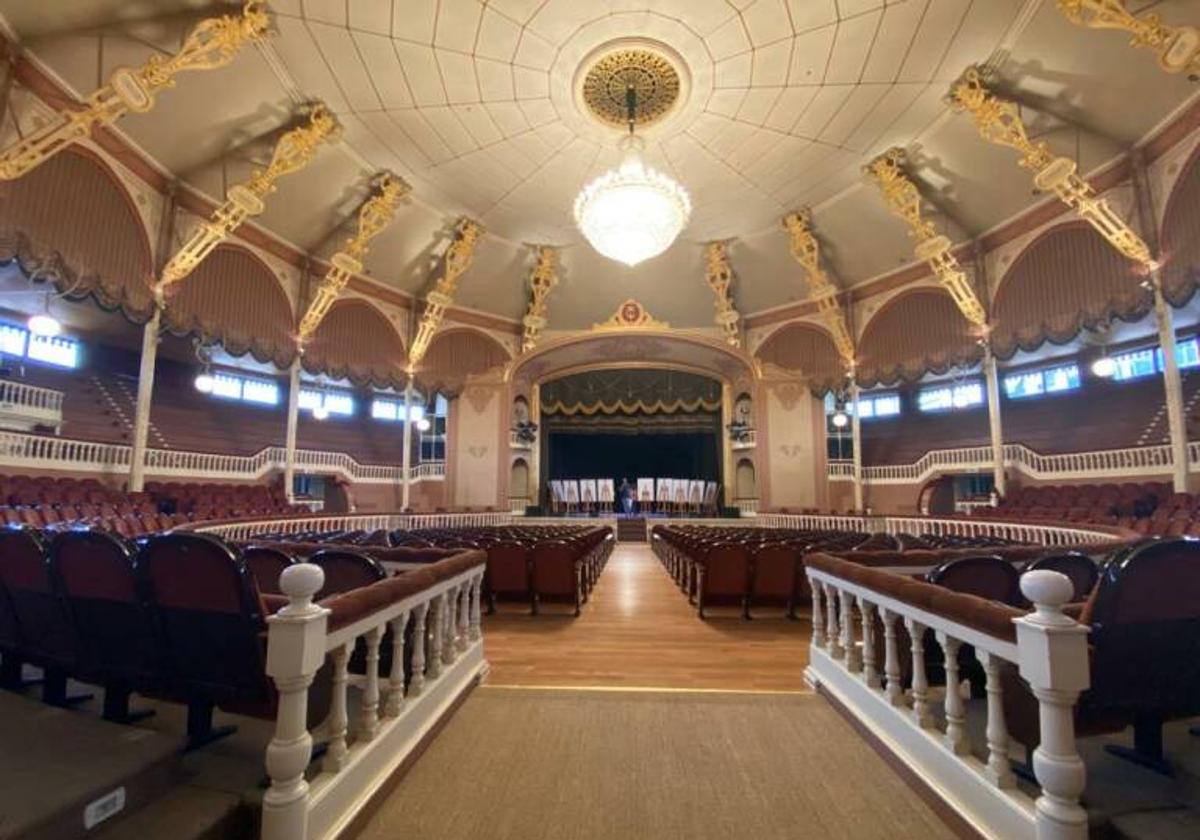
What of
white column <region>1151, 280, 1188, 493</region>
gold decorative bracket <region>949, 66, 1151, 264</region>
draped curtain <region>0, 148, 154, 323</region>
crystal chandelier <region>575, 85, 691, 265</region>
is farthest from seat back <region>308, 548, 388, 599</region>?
white column <region>1151, 280, 1188, 493</region>

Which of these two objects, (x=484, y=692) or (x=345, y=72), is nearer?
(x=484, y=692)

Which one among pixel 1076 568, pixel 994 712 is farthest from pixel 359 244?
pixel 994 712

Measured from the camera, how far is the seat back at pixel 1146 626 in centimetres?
159

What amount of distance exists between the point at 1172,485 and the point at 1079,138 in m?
6.05

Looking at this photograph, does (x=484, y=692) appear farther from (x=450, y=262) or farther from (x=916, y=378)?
(x=916, y=378)

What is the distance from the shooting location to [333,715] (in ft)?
5.81

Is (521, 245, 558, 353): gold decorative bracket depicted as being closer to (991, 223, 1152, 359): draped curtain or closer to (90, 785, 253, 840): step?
(991, 223, 1152, 359): draped curtain

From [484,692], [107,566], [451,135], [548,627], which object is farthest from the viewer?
[451,135]

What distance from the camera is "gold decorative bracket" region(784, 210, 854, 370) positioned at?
1198 centimetres

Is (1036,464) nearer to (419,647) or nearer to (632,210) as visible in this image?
(632,210)

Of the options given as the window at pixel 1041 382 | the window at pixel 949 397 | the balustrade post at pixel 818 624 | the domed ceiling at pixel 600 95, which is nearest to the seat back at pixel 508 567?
the balustrade post at pixel 818 624

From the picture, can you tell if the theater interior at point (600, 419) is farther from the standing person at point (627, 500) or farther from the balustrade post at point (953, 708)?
the standing person at point (627, 500)

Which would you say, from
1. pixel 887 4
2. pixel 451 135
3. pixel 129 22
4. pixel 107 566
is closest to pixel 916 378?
pixel 887 4

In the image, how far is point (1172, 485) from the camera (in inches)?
356
